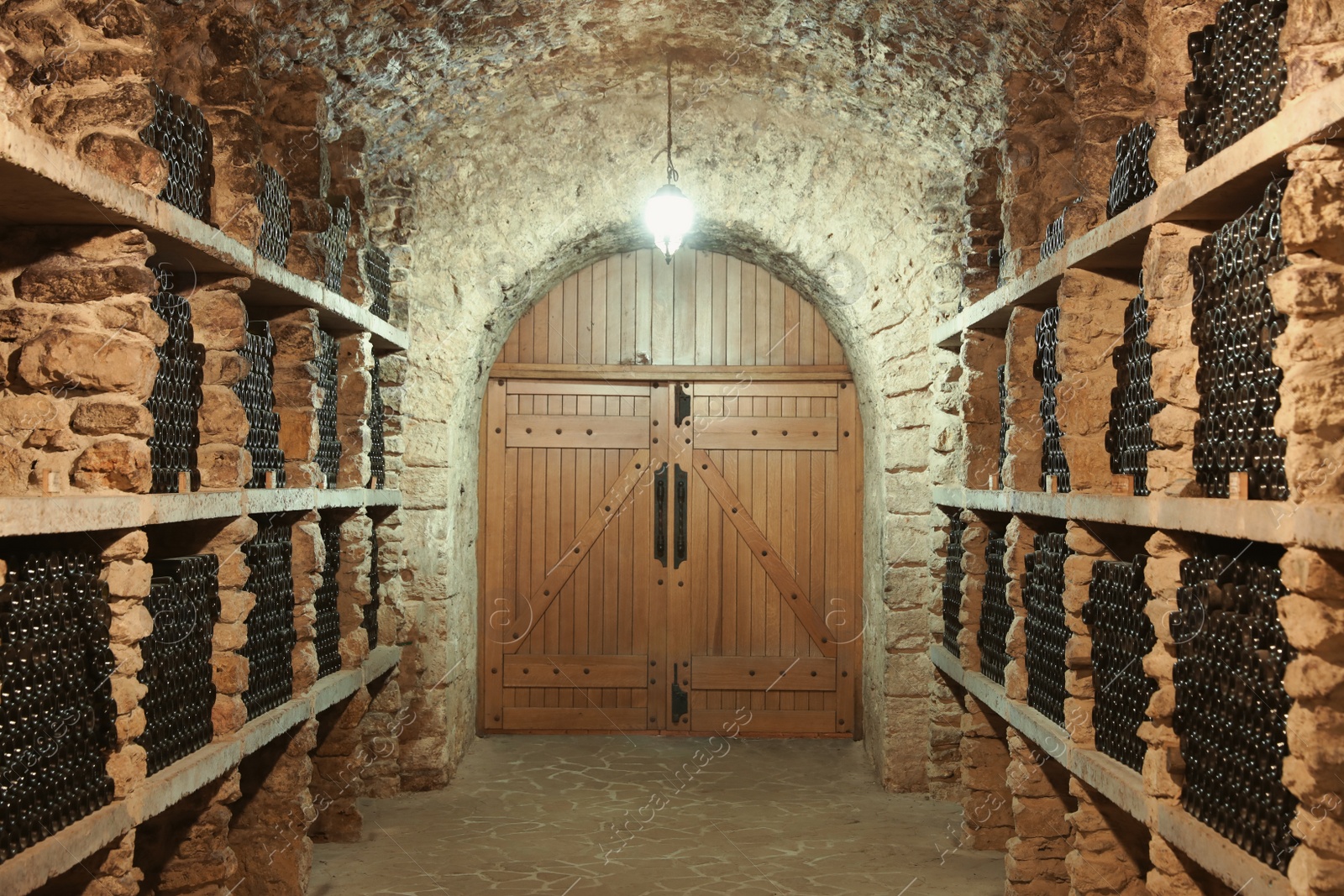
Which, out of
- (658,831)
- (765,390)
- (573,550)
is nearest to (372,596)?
(658,831)

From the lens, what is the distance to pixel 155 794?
12.3ft

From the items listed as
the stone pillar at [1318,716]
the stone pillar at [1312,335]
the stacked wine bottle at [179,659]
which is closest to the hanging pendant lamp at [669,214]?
the stacked wine bottle at [179,659]

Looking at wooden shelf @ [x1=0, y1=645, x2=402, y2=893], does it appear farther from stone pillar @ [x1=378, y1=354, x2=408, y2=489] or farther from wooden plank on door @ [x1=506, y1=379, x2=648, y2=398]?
wooden plank on door @ [x1=506, y1=379, x2=648, y2=398]

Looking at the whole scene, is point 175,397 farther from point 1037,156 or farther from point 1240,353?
point 1037,156

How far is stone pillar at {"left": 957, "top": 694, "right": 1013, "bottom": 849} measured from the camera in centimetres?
585

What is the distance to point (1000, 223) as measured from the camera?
6.45 m

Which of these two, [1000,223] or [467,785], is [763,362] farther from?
[467,785]

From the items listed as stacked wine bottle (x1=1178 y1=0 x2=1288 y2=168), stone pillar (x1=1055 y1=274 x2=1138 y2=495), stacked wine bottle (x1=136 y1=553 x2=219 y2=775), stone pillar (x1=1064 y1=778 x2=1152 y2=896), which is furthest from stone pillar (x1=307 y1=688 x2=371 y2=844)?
stacked wine bottle (x1=1178 y1=0 x2=1288 y2=168)

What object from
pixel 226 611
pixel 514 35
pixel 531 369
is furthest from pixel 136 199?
pixel 531 369

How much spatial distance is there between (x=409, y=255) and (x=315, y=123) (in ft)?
5.27

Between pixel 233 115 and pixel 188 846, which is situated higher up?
pixel 233 115

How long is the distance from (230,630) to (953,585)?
3589 mm

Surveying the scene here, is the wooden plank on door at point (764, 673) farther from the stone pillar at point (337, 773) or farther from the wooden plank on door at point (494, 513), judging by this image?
the stone pillar at point (337, 773)

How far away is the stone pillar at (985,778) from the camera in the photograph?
230 inches
